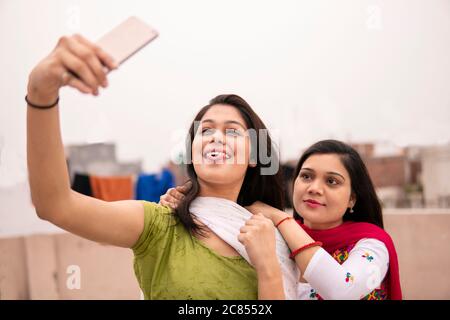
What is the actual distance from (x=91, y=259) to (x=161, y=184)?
0.88 meters

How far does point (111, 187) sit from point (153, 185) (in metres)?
0.51

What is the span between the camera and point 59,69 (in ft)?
2.78

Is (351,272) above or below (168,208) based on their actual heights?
below

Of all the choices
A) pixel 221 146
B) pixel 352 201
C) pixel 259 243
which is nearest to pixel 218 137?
pixel 221 146

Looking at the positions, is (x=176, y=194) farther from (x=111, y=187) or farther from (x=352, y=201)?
(x=111, y=187)

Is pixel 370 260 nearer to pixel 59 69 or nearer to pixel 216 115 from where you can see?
pixel 216 115

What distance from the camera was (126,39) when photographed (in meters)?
0.93

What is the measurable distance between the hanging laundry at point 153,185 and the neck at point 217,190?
→ 8.98 feet

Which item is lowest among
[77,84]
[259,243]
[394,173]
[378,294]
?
[394,173]

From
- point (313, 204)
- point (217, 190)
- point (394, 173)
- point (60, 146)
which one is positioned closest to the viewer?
point (60, 146)

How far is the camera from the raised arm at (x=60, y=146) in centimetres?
84

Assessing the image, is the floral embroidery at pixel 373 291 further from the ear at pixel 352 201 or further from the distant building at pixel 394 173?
the distant building at pixel 394 173

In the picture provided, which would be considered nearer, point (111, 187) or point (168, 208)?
point (168, 208)

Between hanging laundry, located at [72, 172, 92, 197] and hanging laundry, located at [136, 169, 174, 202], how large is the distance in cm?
49
